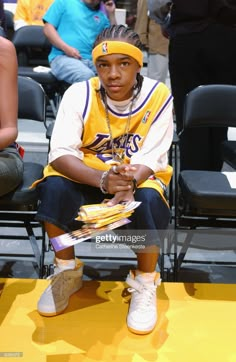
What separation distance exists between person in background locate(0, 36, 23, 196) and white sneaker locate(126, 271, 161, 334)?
61cm

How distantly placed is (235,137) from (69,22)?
1.53 m

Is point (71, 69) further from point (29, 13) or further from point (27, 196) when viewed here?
point (27, 196)

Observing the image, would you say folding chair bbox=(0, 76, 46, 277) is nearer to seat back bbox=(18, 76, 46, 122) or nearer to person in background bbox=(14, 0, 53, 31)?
seat back bbox=(18, 76, 46, 122)

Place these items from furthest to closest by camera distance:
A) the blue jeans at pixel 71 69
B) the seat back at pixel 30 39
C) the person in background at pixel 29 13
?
the person in background at pixel 29 13, the seat back at pixel 30 39, the blue jeans at pixel 71 69

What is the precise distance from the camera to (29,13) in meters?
4.75

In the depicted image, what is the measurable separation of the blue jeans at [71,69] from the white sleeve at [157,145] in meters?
1.81

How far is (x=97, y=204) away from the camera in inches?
72.2

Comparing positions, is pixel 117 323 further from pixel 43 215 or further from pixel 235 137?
pixel 235 137

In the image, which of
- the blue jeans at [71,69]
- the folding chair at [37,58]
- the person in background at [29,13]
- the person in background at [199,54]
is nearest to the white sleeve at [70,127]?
the person in background at [199,54]

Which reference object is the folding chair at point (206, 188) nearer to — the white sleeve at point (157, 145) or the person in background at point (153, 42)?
the white sleeve at point (157, 145)

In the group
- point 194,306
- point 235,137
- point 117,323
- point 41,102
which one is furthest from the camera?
point 235,137

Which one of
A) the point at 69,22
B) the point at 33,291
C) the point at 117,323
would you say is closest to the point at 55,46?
the point at 69,22

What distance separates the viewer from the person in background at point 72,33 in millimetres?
3816

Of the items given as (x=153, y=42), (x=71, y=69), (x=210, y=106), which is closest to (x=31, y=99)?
(x=210, y=106)
